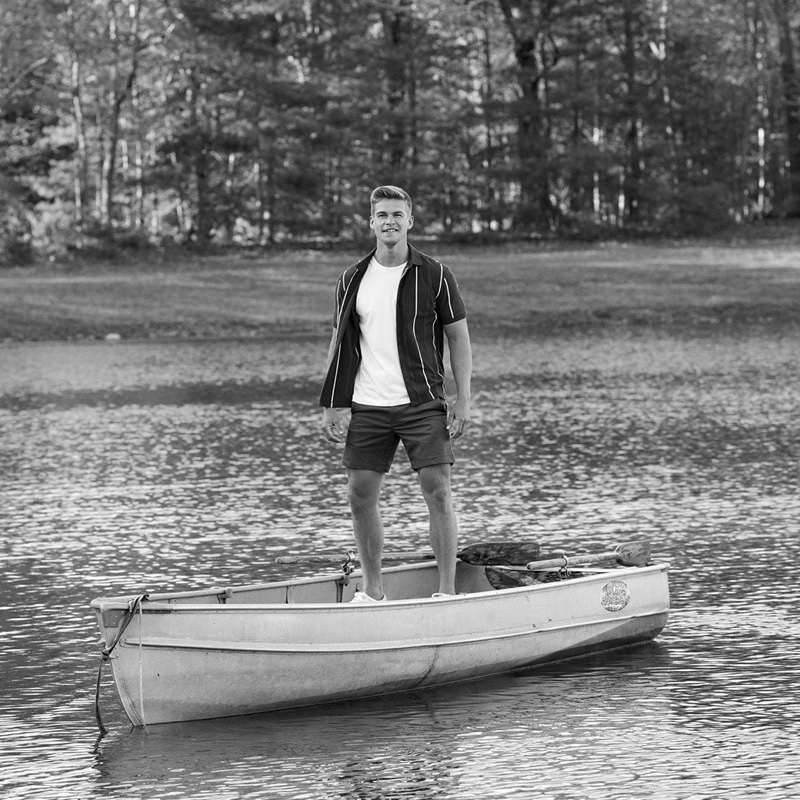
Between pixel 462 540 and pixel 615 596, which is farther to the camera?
pixel 462 540

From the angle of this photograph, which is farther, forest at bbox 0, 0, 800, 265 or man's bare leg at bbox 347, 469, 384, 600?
forest at bbox 0, 0, 800, 265

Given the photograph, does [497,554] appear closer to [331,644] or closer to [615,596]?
[615,596]

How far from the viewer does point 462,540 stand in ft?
35.6

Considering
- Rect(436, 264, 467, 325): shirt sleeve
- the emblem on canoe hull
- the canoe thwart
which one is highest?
Rect(436, 264, 467, 325): shirt sleeve

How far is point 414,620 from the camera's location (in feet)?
24.0

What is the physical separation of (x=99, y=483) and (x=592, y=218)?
4055 cm

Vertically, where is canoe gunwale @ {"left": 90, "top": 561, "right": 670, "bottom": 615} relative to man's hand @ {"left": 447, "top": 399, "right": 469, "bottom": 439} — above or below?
below

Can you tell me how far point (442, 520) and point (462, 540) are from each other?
281cm

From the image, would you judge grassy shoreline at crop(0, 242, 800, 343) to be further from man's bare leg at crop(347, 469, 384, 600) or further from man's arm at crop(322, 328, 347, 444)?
man's bare leg at crop(347, 469, 384, 600)

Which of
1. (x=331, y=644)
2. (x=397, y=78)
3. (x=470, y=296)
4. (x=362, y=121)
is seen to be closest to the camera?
(x=331, y=644)

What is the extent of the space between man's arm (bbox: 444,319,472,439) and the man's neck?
347 millimetres

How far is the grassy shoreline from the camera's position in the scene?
1252 inches

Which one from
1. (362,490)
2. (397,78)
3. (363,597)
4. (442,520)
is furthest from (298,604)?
(397,78)

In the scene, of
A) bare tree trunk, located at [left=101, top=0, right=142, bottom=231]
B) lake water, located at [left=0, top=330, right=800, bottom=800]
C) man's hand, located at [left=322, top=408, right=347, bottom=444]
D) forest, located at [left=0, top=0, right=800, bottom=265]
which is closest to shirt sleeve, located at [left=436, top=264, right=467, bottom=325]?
man's hand, located at [left=322, top=408, right=347, bottom=444]
